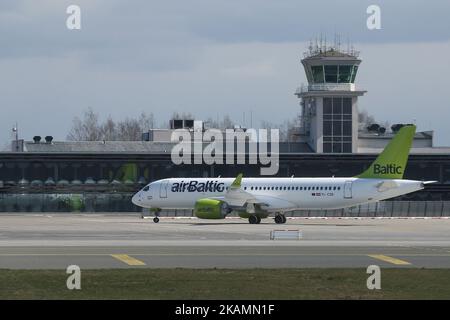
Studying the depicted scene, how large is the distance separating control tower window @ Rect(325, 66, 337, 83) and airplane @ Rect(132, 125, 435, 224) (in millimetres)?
38011

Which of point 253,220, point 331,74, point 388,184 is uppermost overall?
point 331,74

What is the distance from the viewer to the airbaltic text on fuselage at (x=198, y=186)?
72812 millimetres

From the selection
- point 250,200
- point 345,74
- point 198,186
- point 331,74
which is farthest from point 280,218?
point 345,74

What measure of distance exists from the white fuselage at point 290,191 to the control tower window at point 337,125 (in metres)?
38.8

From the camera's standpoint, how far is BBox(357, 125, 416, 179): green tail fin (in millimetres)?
68250

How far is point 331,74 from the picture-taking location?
108875 millimetres

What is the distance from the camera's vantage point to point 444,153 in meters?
109

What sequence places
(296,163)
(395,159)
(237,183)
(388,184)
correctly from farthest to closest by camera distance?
(296,163), (237,183), (395,159), (388,184)

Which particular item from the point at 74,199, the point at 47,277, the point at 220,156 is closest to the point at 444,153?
the point at 220,156

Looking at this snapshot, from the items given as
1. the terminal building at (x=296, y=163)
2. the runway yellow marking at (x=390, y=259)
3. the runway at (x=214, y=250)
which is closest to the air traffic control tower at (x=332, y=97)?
the terminal building at (x=296, y=163)

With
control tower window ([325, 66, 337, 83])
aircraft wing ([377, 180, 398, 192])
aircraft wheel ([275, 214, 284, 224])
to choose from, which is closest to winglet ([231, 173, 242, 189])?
aircraft wheel ([275, 214, 284, 224])

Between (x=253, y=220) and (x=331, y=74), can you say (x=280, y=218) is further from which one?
(x=331, y=74)

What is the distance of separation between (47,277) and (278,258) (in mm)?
9637

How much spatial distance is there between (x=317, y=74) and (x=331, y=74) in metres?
1.46
